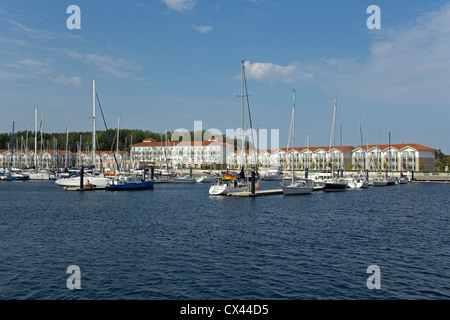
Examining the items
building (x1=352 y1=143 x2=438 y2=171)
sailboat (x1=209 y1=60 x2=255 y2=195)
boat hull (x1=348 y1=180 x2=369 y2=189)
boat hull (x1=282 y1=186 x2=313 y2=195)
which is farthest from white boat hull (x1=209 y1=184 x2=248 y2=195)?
building (x1=352 y1=143 x2=438 y2=171)

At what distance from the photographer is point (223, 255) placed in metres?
21.8

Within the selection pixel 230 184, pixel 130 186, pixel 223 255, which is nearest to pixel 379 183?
pixel 230 184

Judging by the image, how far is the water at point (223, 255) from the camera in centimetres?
1631

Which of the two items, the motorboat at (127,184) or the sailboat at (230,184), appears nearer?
the sailboat at (230,184)

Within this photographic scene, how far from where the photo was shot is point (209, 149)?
185 meters

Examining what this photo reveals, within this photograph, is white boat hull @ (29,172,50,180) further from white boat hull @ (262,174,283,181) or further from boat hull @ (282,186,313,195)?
boat hull @ (282,186,313,195)

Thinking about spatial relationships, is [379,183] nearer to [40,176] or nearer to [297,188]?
[297,188]

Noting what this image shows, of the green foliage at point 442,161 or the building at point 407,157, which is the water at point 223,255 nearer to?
the building at point 407,157

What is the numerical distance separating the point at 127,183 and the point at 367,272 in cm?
5799

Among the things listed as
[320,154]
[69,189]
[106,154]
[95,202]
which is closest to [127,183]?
[69,189]

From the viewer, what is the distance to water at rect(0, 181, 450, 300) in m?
16.3

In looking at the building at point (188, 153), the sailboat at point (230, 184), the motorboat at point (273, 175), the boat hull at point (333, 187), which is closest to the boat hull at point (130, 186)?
the sailboat at point (230, 184)

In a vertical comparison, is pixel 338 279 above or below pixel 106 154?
below
